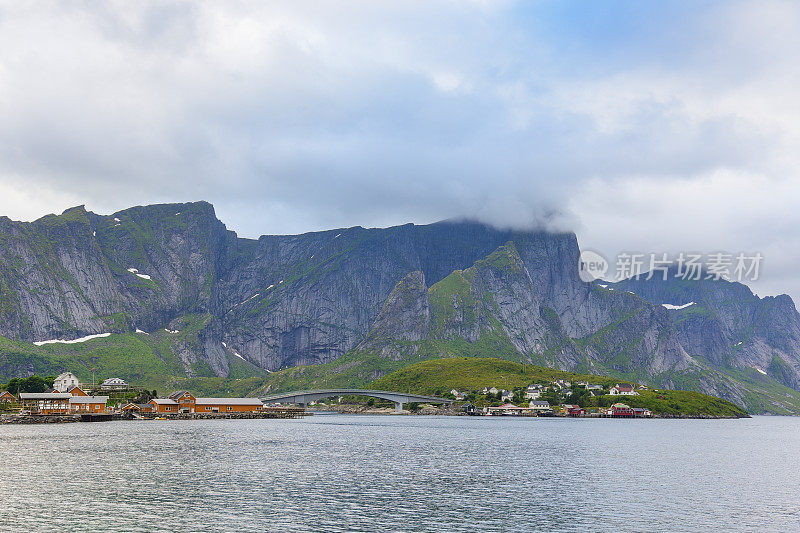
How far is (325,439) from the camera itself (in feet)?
459

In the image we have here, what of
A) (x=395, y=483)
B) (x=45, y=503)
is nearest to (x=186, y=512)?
(x=45, y=503)

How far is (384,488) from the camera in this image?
226 ft

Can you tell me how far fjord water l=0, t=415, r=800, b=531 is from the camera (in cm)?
5250

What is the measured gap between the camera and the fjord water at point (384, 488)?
5250cm

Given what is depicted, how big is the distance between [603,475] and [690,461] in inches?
1082

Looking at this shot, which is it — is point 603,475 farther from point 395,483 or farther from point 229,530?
point 229,530

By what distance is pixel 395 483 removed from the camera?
7262 cm

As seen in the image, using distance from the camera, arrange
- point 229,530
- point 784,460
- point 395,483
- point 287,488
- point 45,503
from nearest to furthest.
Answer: point 229,530
point 45,503
point 287,488
point 395,483
point 784,460

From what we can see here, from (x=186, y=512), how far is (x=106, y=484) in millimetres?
18685

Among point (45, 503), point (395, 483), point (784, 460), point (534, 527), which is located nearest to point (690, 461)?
point (784, 460)

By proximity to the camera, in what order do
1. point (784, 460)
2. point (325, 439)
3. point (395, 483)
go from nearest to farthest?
point (395, 483) < point (784, 460) < point (325, 439)

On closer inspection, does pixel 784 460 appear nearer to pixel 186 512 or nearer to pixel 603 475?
pixel 603 475

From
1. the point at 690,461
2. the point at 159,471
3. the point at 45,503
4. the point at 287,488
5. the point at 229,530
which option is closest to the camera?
the point at 229,530

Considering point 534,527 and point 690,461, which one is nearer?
point 534,527
